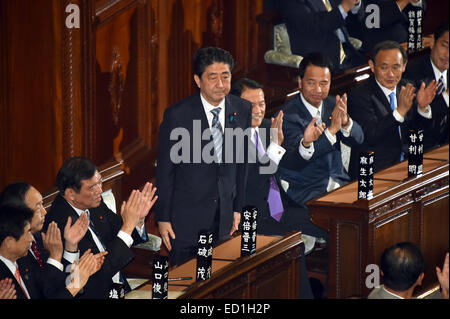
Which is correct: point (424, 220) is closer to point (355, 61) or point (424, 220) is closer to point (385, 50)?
point (385, 50)

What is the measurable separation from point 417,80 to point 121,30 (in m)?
2.14

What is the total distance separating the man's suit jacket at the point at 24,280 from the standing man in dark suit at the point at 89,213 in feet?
0.82

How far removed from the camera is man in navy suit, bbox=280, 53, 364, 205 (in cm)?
598

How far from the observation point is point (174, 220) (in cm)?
546

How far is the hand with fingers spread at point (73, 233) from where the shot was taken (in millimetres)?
4695

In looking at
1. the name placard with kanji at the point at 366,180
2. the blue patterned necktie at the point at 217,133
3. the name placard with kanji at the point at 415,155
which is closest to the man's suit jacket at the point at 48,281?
the blue patterned necktie at the point at 217,133

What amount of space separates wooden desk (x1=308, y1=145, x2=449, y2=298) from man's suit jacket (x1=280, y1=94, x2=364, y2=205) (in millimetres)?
255

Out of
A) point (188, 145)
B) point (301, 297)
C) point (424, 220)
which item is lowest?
point (301, 297)

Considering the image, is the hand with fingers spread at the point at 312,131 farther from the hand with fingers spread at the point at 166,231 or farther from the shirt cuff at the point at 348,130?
the hand with fingers spread at the point at 166,231

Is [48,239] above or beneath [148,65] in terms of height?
beneath

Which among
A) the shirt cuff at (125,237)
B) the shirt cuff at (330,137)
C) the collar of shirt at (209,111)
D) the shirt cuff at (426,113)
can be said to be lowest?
the shirt cuff at (125,237)

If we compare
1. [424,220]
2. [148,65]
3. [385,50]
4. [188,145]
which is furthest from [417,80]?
[188,145]

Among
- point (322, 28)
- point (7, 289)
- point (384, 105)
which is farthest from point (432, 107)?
point (7, 289)

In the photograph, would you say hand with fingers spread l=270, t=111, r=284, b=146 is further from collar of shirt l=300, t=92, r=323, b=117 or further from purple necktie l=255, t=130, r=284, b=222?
collar of shirt l=300, t=92, r=323, b=117
